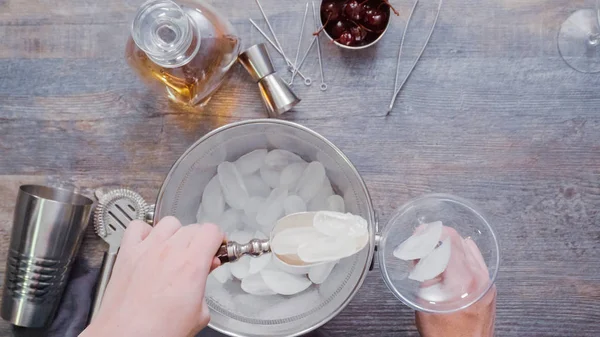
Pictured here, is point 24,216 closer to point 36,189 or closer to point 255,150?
point 36,189

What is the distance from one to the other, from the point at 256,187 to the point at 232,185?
43mm

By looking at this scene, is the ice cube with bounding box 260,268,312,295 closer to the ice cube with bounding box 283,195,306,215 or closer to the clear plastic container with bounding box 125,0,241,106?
the ice cube with bounding box 283,195,306,215

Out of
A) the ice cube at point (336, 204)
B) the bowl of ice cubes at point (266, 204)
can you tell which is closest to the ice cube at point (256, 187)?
the bowl of ice cubes at point (266, 204)

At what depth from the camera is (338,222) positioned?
784 mm

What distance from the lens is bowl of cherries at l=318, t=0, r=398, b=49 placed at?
931 mm

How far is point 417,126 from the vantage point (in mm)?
982

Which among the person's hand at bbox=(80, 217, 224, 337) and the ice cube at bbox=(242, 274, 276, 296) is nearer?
the person's hand at bbox=(80, 217, 224, 337)

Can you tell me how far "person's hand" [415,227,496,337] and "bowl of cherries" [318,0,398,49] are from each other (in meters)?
0.33

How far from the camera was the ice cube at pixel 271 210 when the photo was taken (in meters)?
0.88

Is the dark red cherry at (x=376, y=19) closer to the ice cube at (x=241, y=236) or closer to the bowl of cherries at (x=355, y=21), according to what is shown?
the bowl of cherries at (x=355, y=21)

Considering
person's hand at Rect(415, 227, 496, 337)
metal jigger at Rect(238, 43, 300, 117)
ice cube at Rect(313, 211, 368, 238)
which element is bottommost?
person's hand at Rect(415, 227, 496, 337)

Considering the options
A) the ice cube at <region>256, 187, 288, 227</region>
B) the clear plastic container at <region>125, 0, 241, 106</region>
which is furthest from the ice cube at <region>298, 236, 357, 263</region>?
the clear plastic container at <region>125, 0, 241, 106</region>

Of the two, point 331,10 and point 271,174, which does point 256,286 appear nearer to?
point 271,174

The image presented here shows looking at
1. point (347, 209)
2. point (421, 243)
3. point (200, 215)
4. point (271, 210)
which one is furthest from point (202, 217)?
point (421, 243)
